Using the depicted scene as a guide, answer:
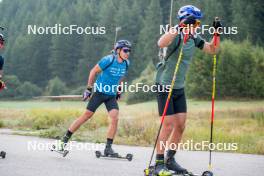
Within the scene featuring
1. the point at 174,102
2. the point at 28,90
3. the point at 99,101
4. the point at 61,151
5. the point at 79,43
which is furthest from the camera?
the point at 79,43

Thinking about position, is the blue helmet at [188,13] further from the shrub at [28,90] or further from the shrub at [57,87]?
the shrub at [28,90]

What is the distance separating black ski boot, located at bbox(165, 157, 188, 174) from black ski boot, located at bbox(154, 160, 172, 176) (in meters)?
0.38

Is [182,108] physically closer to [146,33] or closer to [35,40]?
[146,33]

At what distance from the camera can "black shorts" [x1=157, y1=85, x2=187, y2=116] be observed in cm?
596

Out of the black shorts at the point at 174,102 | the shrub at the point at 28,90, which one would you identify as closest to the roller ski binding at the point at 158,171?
the black shorts at the point at 174,102

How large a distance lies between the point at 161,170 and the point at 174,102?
0.89 metres

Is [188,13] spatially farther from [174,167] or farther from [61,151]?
[61,151]

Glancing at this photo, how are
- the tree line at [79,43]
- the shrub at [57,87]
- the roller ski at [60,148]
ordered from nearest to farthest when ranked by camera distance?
the roller ski at [60,148], the tree line at [79,43], the shrub at [57,87]

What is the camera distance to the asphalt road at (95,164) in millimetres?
6707

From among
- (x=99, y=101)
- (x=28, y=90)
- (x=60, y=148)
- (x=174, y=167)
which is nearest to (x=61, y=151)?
(x=60, y=148)

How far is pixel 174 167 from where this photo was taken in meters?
6.13

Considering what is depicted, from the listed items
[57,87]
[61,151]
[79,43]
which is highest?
[79,43]

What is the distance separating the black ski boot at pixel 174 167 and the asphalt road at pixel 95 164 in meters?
0.61

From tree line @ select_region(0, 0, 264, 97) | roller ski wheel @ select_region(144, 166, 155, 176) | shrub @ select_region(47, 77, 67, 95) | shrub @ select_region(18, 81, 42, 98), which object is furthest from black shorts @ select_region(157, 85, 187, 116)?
shrub @ select_region(18, 81, 42, 98)
